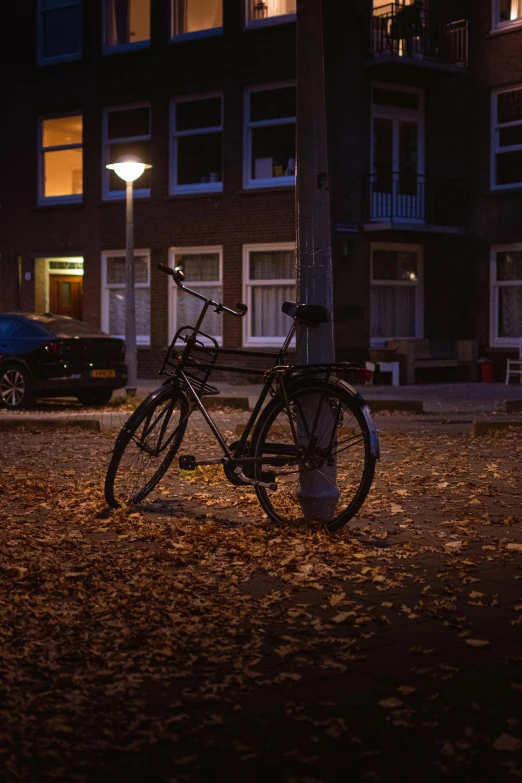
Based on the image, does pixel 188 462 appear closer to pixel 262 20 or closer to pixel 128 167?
pixel 128 167

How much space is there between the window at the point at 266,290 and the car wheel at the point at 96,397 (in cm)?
754

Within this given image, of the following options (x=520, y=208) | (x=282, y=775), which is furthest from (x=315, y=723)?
(x=520, y=208)

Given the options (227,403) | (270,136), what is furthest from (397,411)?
(270,136)

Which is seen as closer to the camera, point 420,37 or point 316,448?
point 316,448

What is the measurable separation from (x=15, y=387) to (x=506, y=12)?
14.3 meters

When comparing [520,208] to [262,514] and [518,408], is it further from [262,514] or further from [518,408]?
[262,514]

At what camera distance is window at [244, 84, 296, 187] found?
1038 inches

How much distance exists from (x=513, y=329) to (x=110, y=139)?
34.6 ft

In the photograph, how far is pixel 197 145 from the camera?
27938 mm

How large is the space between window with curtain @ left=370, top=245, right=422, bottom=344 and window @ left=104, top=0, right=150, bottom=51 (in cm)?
763

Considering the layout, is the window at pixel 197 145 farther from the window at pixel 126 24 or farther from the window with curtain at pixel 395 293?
the window with curtain at pixel 395 293

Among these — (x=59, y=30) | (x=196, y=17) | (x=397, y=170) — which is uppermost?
(x=59, y=30)

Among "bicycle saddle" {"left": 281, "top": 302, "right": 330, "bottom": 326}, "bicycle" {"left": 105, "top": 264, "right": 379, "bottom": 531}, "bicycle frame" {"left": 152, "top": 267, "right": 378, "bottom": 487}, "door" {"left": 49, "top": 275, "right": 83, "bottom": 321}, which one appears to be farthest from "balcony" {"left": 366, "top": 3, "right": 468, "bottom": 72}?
"bicycle" {"left": 105, "top": 264, "right": 379, "bottom": 531}

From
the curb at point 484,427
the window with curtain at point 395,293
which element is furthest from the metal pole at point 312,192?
the window with curtain at point 395,293
